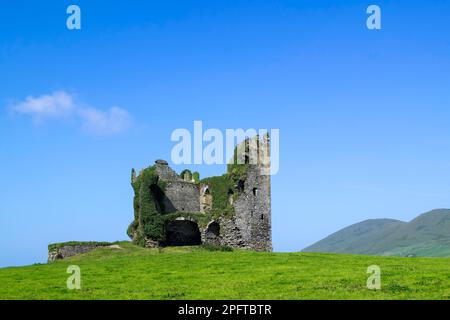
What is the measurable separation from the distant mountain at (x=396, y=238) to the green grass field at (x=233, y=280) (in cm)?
6134

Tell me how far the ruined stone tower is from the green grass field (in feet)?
64.8

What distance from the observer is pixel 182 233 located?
62688mm

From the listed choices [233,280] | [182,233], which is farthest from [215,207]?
[233,280]

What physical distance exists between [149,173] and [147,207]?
375cm

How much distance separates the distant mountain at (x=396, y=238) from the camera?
106 meters

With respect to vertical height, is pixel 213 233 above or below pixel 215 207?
below

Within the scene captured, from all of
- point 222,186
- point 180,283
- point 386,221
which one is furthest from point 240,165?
point 386,221

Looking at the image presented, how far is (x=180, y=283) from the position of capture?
27469mm

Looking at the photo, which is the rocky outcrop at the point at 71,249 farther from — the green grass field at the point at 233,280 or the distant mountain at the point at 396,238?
the distant mountain at the point at 396,238

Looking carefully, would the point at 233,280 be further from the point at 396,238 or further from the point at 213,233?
the point at 396,238

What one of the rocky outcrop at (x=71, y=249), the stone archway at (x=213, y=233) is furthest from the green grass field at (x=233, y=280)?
the stone archway at (x=213, y=233)

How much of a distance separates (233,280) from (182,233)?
35348mm

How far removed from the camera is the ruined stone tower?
59250mm
